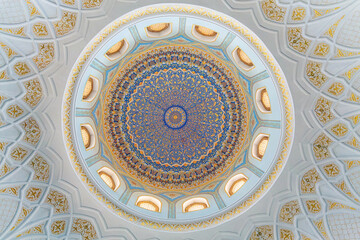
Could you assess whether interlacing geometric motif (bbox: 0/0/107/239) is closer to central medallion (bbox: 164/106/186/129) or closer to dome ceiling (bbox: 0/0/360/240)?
dome ceiling (bbox: 0/0/360/240)

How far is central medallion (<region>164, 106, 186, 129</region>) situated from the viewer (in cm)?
1389

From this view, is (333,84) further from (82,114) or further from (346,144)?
(82,114)

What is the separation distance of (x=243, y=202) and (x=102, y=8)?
29.8 feet

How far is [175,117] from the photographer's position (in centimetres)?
1396

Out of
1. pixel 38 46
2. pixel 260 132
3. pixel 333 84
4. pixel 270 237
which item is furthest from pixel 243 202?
pixel 38 46

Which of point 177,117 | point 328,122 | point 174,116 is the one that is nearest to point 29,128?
point 174,116

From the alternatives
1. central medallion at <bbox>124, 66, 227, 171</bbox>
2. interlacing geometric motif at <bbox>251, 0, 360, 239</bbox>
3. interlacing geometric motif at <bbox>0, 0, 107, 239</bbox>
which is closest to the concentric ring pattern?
central medallion at <bbox>124, 66, 227, 171</bbox>

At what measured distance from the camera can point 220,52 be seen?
12469mm

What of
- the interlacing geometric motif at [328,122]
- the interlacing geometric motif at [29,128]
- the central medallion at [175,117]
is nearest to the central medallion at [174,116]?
the central medallion at [175,117]

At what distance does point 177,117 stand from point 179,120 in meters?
0.18

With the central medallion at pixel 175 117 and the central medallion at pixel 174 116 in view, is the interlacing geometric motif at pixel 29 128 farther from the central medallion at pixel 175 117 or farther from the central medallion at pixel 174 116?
the central medallion at pixel 175 117

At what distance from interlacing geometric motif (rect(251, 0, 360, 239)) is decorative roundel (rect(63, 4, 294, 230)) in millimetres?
1044

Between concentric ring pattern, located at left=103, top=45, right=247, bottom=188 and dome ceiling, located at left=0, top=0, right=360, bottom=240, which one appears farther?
concentric ring pattern, located at left=103, top=45, right=247, bottom=188

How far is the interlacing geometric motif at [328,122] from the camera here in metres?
9.64
